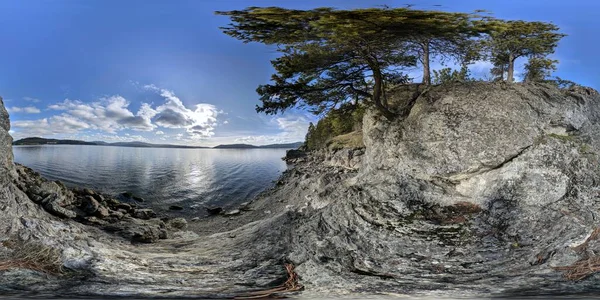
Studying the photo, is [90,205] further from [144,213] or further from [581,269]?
[581,269]

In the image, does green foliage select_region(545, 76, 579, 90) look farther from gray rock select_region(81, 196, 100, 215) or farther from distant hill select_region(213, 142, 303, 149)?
gray rock select_region(81, 196, 100, 215)

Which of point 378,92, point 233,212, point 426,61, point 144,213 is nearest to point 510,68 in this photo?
point 426,61

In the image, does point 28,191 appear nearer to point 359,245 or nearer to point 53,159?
point 53,159

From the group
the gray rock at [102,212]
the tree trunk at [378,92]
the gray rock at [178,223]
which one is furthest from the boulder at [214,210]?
the tree trunk at [378,92]

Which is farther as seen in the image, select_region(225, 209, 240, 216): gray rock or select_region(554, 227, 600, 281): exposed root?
select_region(225, 209, 240, 216): gray rock

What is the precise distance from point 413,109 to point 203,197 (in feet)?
8.27

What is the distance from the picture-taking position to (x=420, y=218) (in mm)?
3156

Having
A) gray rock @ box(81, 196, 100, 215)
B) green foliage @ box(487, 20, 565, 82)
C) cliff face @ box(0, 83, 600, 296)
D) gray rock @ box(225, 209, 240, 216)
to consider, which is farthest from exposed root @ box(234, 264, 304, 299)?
green foliage @ box(487, 20, 565, 82)

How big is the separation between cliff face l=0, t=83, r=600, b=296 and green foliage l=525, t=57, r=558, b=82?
231 millimetres

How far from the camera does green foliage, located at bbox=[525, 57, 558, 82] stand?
3190 millimetres

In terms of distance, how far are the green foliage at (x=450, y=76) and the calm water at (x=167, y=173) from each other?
200cm

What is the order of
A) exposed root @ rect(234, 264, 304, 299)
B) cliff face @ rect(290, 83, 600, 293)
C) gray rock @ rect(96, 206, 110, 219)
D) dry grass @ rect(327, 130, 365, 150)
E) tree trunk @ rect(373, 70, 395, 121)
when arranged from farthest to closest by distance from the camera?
tree trunk @ rect(373, 70, 395, 121)
dry grass @ rect(327, 130, 365, 150)
gray rock @ rect(96, 206, 110, 219)
cliff face @ rect(290, 83, 600, 293)
exposed root @ rect(234, 264, 304, 299)

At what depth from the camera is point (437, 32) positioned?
318cm

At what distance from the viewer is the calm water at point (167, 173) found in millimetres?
2596
